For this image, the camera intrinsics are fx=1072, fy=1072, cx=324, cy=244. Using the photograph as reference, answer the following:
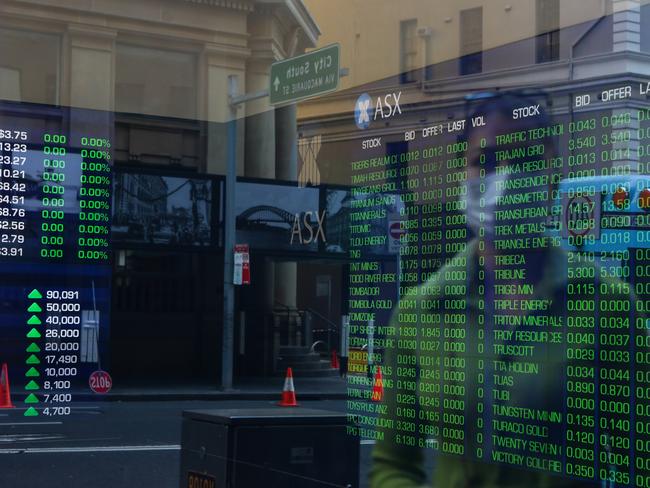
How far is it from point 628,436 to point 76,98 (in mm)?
2291

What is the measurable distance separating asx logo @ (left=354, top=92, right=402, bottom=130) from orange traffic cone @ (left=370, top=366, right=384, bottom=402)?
0.54 m

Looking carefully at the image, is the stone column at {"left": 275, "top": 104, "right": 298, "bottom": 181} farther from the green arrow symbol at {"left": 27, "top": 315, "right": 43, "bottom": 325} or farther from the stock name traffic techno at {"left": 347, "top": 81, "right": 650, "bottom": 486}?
the green arrow symbol at {"left": 27, "top": 315, "right": 43, "bottom": 325}

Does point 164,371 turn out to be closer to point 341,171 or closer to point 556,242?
point 341,171

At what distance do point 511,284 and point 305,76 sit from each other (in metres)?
1.14

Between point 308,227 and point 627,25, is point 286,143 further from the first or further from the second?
point 627,25

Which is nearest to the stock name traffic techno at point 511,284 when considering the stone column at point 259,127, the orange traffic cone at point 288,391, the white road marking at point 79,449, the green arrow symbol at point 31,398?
the orange traffic cone at point 288,391

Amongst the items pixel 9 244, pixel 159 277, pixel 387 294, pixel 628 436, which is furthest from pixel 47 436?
pixel 628 436

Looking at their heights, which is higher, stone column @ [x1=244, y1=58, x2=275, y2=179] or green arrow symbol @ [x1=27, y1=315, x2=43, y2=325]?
stone column @ [x1=244, y1=58, x2=275, y2=179]

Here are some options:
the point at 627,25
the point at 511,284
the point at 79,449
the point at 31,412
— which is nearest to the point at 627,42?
the point at 627,25

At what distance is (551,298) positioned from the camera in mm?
1763

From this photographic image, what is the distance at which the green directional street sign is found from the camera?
8.86ft

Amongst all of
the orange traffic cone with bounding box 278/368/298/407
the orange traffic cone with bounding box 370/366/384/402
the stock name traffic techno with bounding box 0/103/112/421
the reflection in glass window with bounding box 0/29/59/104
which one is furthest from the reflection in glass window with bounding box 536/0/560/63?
the reflection in glass window with bounding box 0/29/59/104

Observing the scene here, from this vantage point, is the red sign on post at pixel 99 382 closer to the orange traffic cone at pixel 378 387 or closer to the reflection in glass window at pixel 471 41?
the orange traffic cone at pixel 378 387

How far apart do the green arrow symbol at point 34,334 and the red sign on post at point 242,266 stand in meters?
0.63
